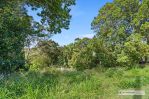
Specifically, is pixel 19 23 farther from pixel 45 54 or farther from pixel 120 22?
pixel 120 22

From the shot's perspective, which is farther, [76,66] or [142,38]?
[142,38]

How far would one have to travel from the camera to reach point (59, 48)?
42.8 meters

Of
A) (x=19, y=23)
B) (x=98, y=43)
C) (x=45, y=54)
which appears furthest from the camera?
(x=45, y=54)

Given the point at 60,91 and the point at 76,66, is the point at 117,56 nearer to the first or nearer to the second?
the point at 76,66

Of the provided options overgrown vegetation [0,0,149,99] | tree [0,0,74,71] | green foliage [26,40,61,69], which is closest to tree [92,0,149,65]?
overgrown vegetation [0,0,149,99]

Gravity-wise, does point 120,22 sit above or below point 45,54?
above

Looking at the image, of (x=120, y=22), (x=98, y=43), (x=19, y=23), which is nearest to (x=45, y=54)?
(x=98, y=43)

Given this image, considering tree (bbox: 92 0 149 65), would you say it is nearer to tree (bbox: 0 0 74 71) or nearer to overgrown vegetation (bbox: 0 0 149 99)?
overgrown vegetation (bbox: 0 0 149 99)

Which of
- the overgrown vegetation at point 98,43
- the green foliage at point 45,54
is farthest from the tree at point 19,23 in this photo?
the green foliage at point 45,54

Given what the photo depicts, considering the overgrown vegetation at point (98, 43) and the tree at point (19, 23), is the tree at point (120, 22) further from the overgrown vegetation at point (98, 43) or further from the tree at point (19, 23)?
the tree at point (19, 23)

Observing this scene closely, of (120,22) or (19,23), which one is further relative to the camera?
(120,22)

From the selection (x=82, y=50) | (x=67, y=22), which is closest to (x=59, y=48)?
(x=82, y=50)

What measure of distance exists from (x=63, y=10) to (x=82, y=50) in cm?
2125

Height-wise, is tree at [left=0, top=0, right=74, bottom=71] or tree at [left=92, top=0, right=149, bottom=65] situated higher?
tree at [left=92, top=0, right=149, bottom=65]
